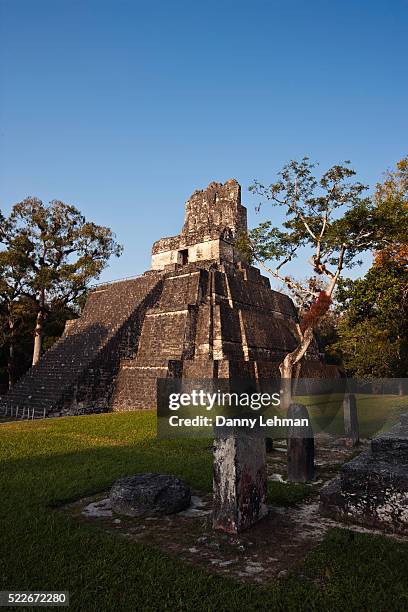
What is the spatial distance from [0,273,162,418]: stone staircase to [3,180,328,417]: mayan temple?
1.7 inches

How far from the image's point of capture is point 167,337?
16375 mm

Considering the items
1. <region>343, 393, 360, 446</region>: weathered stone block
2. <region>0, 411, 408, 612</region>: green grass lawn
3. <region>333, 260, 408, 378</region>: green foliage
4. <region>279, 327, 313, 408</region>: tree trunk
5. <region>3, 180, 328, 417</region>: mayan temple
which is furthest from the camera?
<region>3, 180, 328, 417</region>: mayan temple

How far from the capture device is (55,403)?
45.5 feet

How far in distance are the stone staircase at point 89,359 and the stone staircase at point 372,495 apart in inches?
470

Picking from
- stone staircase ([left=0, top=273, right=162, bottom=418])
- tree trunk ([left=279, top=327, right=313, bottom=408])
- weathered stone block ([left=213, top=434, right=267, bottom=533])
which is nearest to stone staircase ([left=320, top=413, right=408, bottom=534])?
weathered stone block ([left=213, top=434, right=267, bottom=533])

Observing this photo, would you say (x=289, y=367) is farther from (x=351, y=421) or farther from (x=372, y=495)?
(x=372, y=495)

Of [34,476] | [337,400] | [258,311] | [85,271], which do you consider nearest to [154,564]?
[34,476]

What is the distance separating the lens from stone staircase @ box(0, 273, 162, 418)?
47.1 feet

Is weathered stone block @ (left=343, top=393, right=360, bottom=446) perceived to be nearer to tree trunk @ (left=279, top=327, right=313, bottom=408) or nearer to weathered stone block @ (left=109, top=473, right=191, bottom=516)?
tree trunk @ (left=279, top=327, right=313, bottom=408)

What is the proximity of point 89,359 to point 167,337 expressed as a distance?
330cm

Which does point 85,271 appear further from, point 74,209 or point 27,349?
point 27,349

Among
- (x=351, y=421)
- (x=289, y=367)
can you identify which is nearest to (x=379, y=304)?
(x=289, y=367)

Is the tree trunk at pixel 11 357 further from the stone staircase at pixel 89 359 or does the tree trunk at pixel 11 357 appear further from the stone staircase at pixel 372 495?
the stone staircase at pixel 372 495

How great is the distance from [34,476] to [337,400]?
1409 cm
